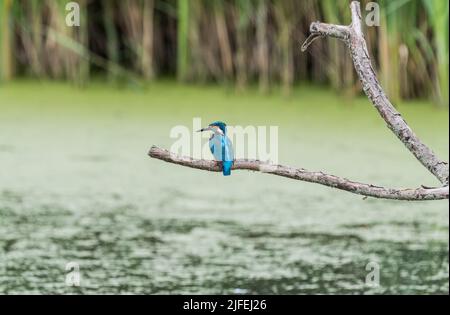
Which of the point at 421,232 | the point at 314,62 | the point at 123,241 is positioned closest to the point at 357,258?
the point at 421,232

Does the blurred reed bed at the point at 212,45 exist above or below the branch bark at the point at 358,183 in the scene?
above

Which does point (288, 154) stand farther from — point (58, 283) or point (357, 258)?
point (58, 283)

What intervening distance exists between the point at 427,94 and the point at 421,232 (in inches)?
65.2

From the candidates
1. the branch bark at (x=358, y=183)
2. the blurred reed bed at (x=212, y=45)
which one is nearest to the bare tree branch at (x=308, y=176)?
the branch bark at (x=358, y=183)

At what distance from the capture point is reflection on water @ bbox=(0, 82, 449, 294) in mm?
2881

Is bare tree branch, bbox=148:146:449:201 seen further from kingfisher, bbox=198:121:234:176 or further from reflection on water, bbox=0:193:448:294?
reflection on water, bbox=0:193:448:294

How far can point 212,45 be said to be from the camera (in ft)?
16.6

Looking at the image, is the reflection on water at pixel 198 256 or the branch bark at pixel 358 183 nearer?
the branch bark at pixel 358 183

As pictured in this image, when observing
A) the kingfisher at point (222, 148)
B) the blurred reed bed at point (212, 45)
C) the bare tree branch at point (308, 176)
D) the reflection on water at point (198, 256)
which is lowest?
the reflection on water at point (198, 256)

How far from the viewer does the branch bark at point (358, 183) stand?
152cm

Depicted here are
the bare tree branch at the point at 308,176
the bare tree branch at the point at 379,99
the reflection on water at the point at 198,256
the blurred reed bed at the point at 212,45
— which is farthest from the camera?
the blurred reed bed at the point at 212,45

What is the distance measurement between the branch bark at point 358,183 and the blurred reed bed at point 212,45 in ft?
9.39

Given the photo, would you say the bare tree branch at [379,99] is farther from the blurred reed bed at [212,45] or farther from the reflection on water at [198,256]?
the blurred reed bed at [212,45]

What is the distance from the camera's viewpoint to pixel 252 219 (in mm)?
3381
